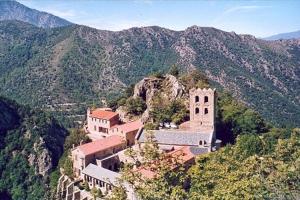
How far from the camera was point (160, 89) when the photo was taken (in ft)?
309

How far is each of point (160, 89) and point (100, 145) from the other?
24.3 meters

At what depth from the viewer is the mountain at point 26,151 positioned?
11425cm

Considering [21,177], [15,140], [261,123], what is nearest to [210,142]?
[261,123]

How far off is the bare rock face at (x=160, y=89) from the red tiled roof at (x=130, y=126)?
4.62 meters

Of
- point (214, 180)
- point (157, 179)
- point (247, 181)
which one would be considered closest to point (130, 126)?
point (214, 180)

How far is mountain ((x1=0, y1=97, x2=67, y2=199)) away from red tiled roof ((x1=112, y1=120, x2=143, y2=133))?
32.5 m

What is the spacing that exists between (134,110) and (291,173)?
55162mm

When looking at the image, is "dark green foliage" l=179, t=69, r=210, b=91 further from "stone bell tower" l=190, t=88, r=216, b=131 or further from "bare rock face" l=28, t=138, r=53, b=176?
"bare rock face" l=28, t=138, r=53, b=176

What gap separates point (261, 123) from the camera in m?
88.8

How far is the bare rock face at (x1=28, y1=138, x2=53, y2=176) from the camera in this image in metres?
116

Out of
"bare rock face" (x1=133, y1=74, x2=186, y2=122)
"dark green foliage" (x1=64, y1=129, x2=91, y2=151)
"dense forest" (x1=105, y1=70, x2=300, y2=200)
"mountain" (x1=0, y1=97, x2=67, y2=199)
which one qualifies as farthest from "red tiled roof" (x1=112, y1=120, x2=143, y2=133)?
"mountain" (x1=0, y1=97, x2=67, y2=199)

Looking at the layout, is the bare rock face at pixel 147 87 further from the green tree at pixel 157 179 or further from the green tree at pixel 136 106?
the green tree at pixel 157 179

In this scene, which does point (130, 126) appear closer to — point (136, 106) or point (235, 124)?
point (136, 106)

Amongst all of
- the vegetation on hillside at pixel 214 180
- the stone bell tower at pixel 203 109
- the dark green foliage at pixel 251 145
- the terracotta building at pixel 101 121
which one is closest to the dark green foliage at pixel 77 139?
the terracotta building at pixel 101 121
